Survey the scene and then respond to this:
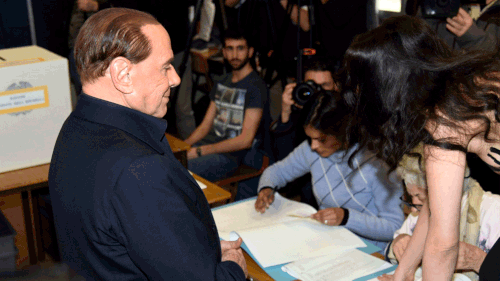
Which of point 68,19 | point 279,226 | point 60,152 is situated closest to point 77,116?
point 60,152

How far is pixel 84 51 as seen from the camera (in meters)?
1.01

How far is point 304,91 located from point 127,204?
5.27ft

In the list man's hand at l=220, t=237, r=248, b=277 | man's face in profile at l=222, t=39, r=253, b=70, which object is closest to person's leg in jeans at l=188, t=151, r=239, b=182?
man's face in profile at l=222, t=39, r=253, b=70

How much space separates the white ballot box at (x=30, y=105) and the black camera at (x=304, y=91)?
3.55ft

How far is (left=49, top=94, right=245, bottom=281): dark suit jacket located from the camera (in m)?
0.92

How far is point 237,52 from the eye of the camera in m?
3.08

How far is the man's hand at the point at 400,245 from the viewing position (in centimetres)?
152

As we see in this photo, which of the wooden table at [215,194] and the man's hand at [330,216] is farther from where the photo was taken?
the wooden table at [215,194]

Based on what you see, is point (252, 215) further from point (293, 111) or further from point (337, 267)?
point (293, 111)

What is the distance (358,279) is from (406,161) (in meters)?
0.38

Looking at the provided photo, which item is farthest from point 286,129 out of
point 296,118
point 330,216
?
point 330,216

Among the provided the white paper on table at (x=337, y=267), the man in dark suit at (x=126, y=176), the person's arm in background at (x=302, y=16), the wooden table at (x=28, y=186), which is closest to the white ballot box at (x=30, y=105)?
the wooden table at (x=28, y=186)

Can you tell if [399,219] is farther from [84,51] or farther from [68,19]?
[68,19]

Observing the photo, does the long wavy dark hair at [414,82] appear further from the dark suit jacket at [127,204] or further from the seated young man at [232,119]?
the seated young man at [232,119]
